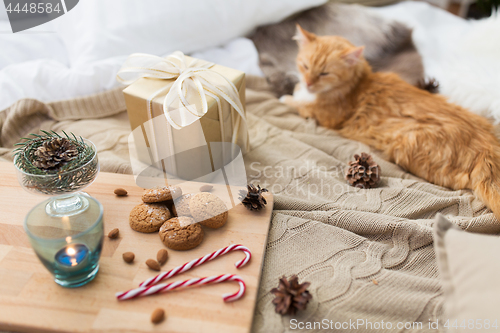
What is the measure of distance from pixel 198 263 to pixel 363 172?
20.6 inches

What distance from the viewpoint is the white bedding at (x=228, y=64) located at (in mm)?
1089

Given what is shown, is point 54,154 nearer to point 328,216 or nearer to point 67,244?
point 67,244

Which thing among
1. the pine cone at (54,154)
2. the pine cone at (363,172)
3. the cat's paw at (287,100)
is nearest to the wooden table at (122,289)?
the pine cone at (54,154)

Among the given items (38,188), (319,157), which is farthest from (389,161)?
(38,188)

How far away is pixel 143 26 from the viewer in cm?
119

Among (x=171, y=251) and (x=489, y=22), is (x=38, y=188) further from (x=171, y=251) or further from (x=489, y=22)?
(x=489, y=22)

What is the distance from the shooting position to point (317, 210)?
2.78 feet

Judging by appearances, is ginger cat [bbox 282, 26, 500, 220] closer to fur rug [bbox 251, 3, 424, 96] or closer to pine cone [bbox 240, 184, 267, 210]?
fur rug [bbox 251, 3, 424, 96]

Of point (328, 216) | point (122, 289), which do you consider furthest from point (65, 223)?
point (328, 216)

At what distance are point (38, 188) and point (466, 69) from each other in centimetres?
140

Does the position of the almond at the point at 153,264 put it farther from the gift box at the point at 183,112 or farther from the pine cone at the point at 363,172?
the pine cone at the point at 363,172

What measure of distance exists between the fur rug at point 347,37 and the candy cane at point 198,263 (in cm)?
82

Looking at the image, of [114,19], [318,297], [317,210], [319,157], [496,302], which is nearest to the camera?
[496,302]

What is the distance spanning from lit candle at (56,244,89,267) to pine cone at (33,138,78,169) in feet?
0.58
